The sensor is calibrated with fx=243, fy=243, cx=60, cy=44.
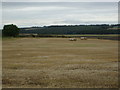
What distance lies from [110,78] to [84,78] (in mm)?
1154

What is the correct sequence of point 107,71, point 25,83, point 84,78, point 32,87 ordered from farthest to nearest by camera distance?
1. point 107,71
2. point 84,78
3. point 25,83
4. point 32,87

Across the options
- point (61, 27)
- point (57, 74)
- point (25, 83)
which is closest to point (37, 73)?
point (57, 74)

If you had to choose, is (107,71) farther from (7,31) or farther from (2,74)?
(7,31)

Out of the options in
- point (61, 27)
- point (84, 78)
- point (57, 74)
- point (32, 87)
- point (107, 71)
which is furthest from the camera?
point (61, 27)

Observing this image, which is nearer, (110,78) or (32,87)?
(32,87)

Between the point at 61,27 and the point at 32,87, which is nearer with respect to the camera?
the point at 32,87

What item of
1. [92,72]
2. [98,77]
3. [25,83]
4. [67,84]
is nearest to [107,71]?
[92,72]

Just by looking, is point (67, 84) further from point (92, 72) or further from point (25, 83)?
point (92, 72)

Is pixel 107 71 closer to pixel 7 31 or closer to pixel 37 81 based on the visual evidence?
pixel 37 81

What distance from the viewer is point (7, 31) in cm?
8000

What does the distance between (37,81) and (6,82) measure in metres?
1.30

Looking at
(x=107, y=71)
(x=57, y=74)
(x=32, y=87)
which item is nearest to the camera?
(x=32, y=87)

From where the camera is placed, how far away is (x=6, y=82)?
33.7ft

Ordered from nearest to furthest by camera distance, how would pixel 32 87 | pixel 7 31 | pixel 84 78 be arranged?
pixel 32 87 → pixel 84 78 → pixel 7 31
